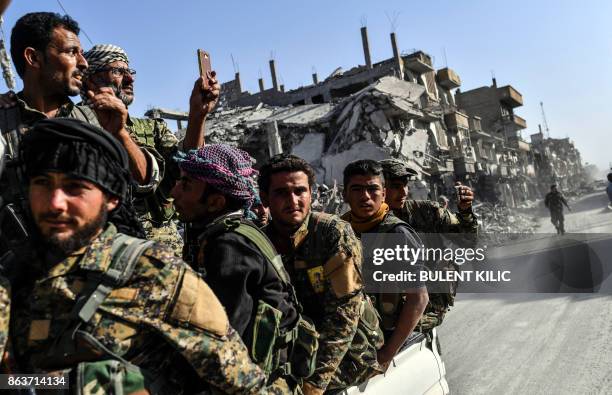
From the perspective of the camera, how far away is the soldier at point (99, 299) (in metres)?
1.33

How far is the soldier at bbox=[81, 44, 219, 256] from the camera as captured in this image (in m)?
2.45

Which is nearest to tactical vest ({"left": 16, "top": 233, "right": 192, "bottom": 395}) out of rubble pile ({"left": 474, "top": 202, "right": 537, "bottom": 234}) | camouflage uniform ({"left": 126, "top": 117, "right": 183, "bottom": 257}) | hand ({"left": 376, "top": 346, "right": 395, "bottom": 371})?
camouflage uniform ({"left": 126, "top": 117, "right": 183, "bottom": 257})

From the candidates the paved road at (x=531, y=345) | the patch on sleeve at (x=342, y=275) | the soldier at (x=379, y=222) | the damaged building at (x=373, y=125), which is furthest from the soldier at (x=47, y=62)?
the damaged building at (x=373, y=125)

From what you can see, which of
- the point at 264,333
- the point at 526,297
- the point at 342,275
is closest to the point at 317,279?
the point at 342,275

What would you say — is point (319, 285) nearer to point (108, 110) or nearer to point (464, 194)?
point (108, 110)

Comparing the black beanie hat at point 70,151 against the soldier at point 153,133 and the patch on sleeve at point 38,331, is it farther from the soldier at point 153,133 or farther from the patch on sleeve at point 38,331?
the soldier at point 153,133

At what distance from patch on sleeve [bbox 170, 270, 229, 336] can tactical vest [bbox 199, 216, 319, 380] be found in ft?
0.96

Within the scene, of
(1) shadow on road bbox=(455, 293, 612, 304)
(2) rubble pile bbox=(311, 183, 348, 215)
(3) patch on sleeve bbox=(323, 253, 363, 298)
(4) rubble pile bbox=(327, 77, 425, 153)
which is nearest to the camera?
(3) patch on sleeve bbox=(323, 253, 363, 298)

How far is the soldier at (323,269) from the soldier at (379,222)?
0.57 metres

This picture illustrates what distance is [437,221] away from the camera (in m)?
4.41

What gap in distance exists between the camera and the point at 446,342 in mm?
6148

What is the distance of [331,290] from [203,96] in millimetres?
1216

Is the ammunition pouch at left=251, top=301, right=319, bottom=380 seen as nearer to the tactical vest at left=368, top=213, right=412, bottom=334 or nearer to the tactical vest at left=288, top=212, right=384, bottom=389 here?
the tactical vest at left=288, top=212, right=384, bottom=389

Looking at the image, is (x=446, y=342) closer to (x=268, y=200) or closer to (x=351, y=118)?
(x=268, y=200)
